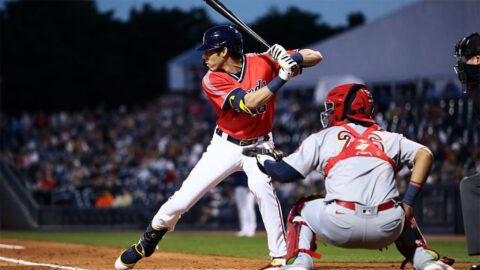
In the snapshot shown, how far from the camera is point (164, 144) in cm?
2234

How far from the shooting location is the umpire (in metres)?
5.65

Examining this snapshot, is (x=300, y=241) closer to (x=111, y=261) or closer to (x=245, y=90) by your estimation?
(x=245, y=90)

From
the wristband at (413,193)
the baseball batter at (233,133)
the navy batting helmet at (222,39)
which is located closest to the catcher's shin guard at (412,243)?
the wristband at (413,193)

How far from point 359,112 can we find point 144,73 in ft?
171

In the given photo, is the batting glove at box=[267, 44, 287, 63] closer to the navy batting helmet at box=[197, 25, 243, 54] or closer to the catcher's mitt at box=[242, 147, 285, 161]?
the navy batting helmet at box=[197, 25, 243, 54]

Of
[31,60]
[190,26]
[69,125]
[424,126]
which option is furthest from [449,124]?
[190,26]

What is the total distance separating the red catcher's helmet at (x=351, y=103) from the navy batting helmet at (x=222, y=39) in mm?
1546

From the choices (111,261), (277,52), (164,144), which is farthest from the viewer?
(164,144)

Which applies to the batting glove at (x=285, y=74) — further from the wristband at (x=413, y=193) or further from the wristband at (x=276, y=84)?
the wristband at (x=413, y=193)

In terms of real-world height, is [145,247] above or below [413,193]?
below

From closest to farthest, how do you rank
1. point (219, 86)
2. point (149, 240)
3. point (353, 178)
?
1. point (353, 178)
2. point (219, 86)
3. point (149, 240)

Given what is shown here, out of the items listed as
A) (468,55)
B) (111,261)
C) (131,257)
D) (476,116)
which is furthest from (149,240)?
(468,55)

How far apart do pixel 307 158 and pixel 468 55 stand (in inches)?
78.8

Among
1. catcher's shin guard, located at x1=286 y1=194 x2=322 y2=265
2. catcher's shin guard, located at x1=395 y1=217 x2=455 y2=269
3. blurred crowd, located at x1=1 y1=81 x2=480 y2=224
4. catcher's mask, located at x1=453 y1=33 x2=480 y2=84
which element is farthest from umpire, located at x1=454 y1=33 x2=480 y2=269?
blurred crowd, located at x1=1 y1=81 x2=480 y2=224
